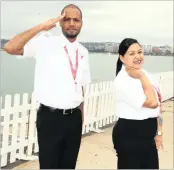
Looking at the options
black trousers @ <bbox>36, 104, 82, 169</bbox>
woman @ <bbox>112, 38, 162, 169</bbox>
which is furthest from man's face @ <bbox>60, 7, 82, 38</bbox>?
black trousers @ <bbox>36, 104, 82, 169</bbox>

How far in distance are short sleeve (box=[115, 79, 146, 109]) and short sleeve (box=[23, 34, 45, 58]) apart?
0.96m

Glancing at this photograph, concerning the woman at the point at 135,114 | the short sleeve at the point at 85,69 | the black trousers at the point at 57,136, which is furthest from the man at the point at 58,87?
the woman at the point at 135,114

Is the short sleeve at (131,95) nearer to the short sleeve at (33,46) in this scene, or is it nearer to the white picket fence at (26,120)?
the short sleeve at (33,46)

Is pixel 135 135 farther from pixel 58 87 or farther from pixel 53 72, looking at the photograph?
pixel 53 72

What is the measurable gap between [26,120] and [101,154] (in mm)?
1686

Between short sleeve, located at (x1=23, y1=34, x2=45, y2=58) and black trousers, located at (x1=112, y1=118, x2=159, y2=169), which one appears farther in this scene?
short sleeve, located at (x1=23, y1=34, x2=45, y2=58)

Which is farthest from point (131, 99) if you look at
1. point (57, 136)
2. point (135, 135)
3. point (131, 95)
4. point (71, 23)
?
point (71, 23)

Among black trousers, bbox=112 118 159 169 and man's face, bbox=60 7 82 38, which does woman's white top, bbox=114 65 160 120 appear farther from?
man's face, bbox=60 7 82 38

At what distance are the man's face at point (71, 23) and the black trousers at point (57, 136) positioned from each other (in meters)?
0.83

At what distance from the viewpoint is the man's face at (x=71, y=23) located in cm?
320

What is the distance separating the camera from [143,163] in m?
3.05

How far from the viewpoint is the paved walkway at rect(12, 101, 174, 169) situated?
5629mm

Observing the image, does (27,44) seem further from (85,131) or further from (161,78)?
(161,78)

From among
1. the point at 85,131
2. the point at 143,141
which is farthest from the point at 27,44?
the point at 85,131
